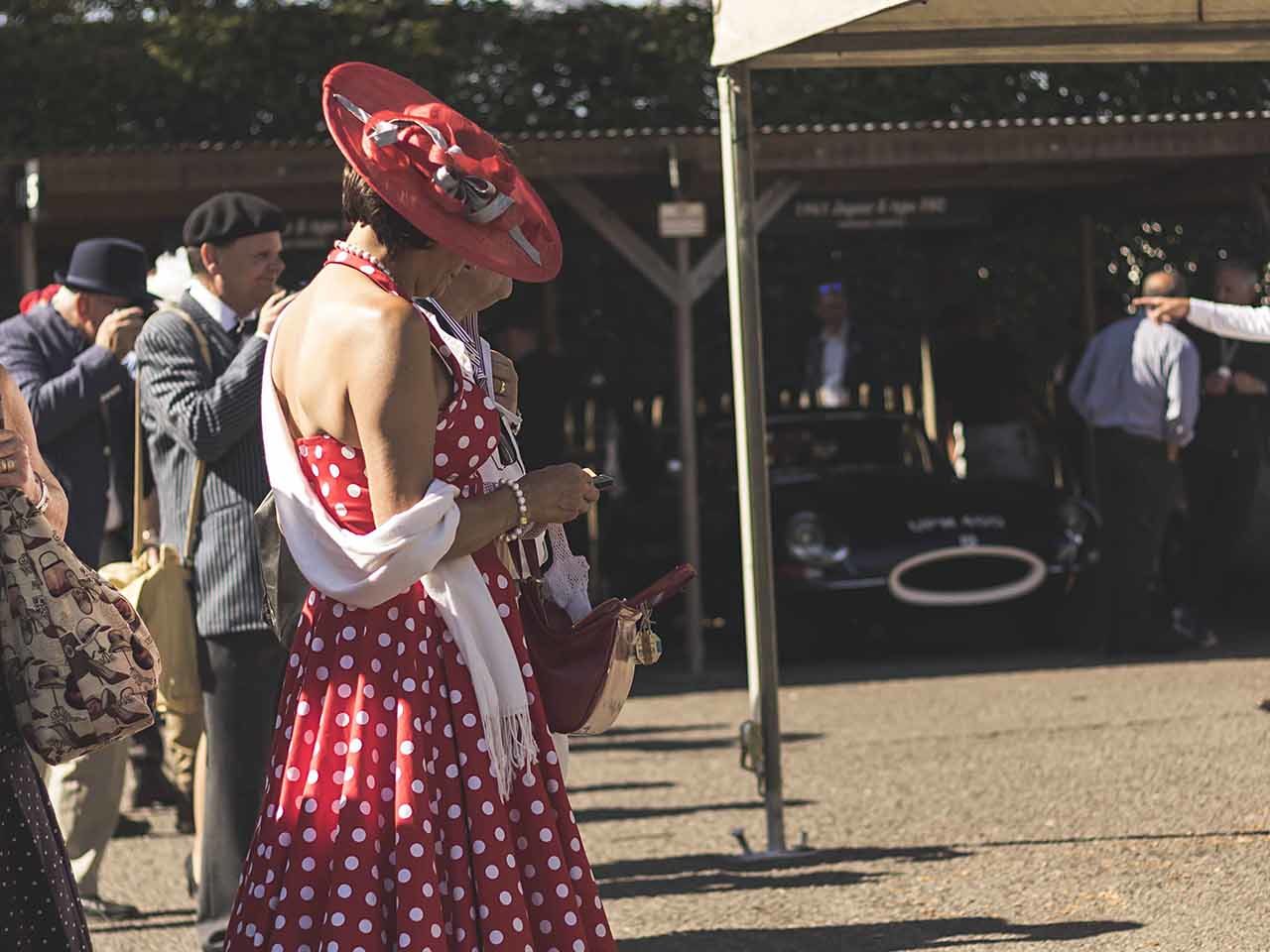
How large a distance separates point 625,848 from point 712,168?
5929 millimetres

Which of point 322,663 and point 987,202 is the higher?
point 322,663

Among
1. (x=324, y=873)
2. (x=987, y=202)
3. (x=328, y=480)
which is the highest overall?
(x=328, y=480)

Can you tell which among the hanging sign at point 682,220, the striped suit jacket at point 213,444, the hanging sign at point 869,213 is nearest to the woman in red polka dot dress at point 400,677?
the striped suit jacket at point 213,444

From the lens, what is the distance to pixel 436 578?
3.47 m

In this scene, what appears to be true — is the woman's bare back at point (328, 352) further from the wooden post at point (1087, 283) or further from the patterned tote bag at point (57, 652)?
the wooden post at point (1087, 283)

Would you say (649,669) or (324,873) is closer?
(324,873)

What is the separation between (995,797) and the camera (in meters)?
7.45

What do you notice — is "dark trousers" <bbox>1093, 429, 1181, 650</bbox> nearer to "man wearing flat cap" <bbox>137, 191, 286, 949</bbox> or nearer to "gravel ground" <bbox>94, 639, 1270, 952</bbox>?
"gravel ground" <bbox>94, 639, 1270, 952</bbox>

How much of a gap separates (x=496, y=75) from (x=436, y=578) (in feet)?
51.0

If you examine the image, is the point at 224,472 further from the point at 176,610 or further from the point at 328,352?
the point at 328,352

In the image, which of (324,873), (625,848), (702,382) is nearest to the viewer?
(324,873)

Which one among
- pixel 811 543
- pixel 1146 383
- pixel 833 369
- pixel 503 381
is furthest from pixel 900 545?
pixel 503 381

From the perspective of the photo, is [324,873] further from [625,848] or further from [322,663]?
[625,848]

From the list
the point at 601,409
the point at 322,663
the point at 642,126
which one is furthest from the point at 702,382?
the point at 322,663
